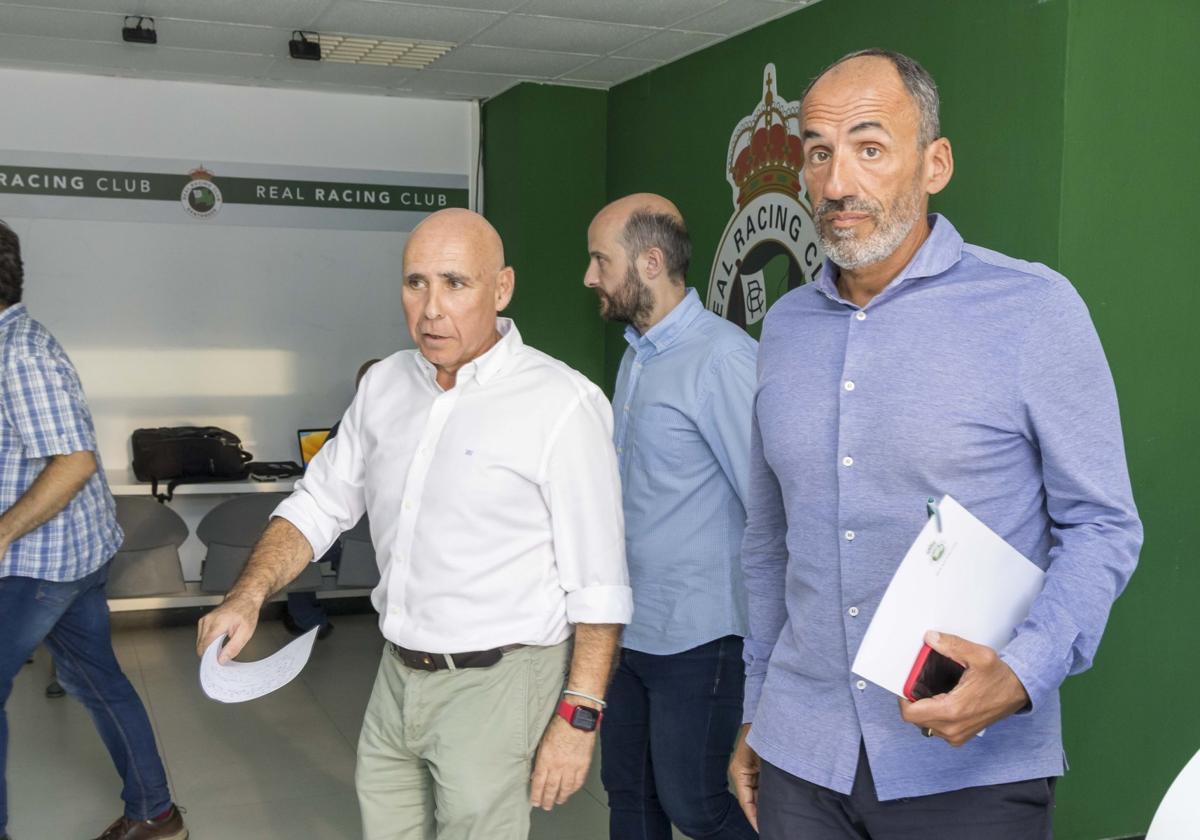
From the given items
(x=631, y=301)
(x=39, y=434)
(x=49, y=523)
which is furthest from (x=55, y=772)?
(x=631, y=301)

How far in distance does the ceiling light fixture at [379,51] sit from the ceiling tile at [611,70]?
721 mm

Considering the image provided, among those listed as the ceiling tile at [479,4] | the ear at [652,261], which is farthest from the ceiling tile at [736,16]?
the ear at [652,261]

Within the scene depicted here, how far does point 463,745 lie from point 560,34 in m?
4.05

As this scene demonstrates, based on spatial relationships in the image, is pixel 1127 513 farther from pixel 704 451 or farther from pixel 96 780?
pixel 96 780

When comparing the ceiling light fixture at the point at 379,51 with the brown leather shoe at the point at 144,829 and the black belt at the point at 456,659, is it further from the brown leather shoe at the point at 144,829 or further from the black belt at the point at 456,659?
the black belt at the point at 456,659

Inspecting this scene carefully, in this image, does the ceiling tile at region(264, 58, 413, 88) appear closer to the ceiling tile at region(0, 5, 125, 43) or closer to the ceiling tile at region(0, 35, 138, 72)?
the ceiling tile at region(0, 35, 138, 72)

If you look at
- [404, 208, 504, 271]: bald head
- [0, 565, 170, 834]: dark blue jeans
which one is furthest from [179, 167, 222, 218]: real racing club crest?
[404, 208, 504, 271]: bald head

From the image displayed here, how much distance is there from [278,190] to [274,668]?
549cm

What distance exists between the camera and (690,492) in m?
2.88

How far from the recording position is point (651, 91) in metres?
6.27

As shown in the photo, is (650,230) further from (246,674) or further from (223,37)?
(223,37)

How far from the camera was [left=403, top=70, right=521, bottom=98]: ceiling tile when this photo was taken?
6.59 m

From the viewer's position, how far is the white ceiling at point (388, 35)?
510 centimetres

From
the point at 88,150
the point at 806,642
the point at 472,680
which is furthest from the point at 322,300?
the point at 806,642
